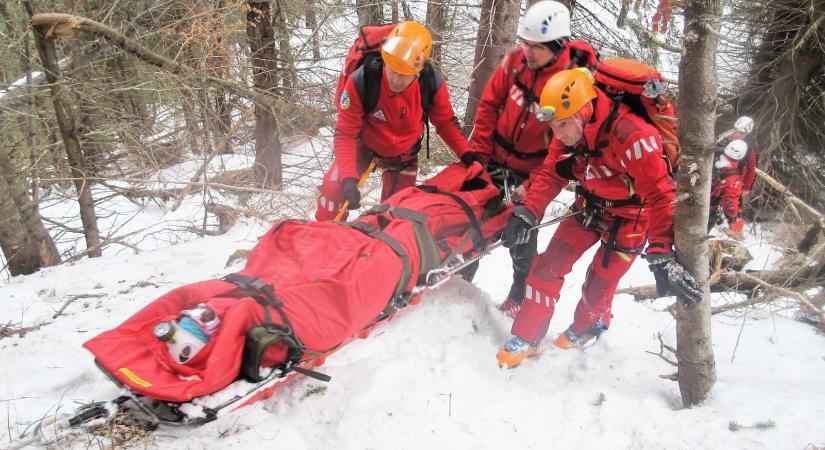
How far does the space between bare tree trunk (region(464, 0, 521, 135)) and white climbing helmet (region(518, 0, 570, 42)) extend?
6.38ft

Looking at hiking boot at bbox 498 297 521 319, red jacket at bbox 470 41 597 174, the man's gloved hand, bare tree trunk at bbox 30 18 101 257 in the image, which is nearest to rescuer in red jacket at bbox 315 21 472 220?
red jacket at bbox 470 41 597 174

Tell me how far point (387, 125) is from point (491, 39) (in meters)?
2.17

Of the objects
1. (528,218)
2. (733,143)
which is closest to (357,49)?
(528,218)

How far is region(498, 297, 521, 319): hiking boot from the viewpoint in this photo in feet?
12.8

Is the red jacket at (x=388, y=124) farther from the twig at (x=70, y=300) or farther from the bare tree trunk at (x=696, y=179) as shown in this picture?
the twig at (x=70, y=300)

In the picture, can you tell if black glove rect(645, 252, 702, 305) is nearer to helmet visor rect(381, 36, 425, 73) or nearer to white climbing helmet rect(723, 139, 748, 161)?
helmet visor rect(381, 36, 425, 73)

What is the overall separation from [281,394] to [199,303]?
0.63 meters

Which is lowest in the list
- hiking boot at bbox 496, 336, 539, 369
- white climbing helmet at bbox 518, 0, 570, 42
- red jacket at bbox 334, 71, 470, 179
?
hiking boot at bbox 496, 336, 539, 369

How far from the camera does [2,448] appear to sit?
1.89 meters

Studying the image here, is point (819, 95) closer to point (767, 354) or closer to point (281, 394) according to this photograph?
point (767, 354)

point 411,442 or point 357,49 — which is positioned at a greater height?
point 357,49

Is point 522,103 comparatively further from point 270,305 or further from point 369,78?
point 270,305

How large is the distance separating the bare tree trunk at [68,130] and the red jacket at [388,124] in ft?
11.2

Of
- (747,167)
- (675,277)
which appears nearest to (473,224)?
(675,277)
